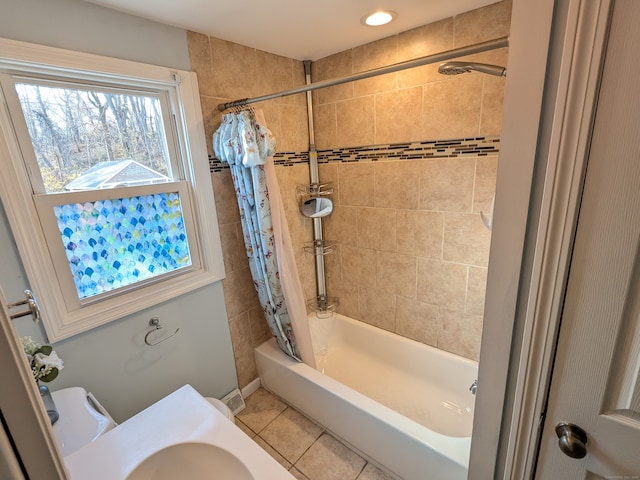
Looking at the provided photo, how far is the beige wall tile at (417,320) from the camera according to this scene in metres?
2.03

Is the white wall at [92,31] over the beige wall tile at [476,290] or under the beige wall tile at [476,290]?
over

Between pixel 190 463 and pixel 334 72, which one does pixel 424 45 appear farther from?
pixel 190 463

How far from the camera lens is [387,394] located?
6.79ft

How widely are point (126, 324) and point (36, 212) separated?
0.63m

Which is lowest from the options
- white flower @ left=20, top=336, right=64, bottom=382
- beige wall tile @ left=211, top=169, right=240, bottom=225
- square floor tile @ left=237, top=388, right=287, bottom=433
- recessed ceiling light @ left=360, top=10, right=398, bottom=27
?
square floor tile @ left=237, top=388, right=287, bottom=433

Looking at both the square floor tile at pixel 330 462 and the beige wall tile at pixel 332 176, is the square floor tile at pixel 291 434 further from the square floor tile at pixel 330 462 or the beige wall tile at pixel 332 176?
the beige wall tile at pixel 332 176

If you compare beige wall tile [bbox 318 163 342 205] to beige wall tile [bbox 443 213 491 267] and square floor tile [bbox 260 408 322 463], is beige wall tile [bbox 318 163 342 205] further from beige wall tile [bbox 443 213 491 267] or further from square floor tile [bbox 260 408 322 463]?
square floor tile [bbox 260 408 322 463]

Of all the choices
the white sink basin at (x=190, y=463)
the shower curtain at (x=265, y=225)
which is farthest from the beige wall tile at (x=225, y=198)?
the white sink basin at (x=190, y=463)

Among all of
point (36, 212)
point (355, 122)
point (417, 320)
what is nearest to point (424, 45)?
point (355, 122)

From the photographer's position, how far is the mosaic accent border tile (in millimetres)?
1608

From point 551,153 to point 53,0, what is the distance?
5.82ft

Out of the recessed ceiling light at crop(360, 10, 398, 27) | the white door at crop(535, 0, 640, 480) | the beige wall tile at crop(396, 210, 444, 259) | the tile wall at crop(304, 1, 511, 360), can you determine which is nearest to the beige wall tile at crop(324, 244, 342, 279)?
the tile wall at crop(304, 1, 511, 360)

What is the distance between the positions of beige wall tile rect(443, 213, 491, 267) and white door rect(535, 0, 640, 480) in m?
1.10

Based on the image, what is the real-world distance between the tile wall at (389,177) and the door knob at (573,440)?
112 cm
